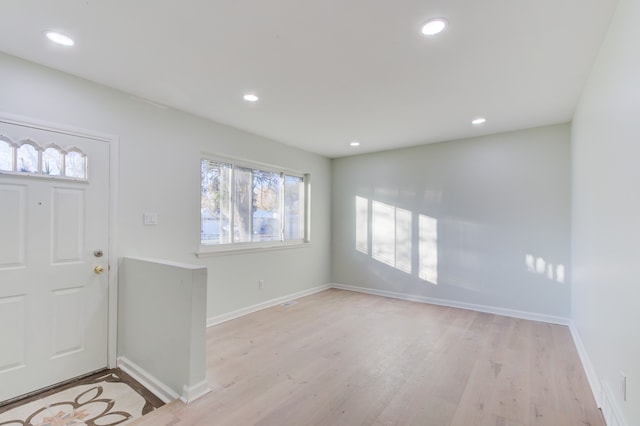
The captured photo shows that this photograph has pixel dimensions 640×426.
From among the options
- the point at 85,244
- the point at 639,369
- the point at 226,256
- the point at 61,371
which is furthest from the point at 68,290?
the point at 639,369

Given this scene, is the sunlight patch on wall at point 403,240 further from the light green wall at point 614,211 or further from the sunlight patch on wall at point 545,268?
the light green wall at point 614,211

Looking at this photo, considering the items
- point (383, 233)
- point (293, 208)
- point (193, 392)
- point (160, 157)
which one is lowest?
point (193, 392)

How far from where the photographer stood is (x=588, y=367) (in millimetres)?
2533

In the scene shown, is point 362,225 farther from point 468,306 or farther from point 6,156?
point 6,156

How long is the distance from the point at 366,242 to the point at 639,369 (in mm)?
4030

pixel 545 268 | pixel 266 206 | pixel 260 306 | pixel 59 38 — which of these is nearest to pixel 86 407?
pixel 260 306

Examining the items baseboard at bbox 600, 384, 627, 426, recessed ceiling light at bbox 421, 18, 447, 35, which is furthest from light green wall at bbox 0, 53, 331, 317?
baseboard at bbox 600, 384, 627, 426

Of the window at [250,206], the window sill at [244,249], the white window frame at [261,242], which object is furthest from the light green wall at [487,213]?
the window sill at [244,249]

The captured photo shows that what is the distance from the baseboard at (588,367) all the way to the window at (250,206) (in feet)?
12.0

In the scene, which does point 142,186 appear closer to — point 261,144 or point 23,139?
point 23,139

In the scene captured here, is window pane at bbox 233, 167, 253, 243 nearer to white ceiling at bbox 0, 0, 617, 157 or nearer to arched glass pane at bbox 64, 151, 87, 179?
white ceiling at bbox 0, 0, 617, 157

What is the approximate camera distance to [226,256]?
389cm

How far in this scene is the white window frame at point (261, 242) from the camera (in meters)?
3.72

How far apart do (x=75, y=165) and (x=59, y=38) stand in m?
0.97
